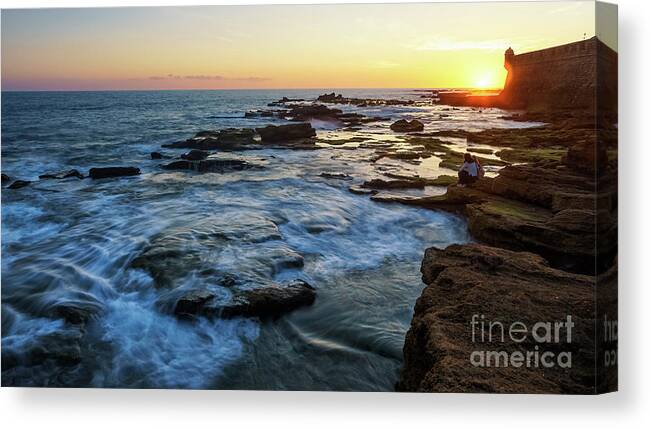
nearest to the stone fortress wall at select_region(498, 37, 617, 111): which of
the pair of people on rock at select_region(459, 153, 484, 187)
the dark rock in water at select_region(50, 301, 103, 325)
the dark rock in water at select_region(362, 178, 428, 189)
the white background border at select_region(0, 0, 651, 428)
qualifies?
the white background border at select_region(0, 0, 651, 428)

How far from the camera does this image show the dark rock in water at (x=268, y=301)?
505 cm

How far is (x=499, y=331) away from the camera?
184 inches

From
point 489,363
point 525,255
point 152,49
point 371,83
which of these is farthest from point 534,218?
point 152,49

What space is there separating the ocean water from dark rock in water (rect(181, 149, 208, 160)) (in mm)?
74

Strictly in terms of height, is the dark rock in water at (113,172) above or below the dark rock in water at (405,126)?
below

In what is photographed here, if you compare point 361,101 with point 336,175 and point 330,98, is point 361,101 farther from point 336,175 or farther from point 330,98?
point 336,175

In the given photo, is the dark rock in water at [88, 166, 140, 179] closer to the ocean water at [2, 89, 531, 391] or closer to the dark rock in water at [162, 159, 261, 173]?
the ocean water at [2, 89, 531, 391]

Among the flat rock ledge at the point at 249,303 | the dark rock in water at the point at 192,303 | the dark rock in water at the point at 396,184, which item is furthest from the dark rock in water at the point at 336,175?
the dark rock in water at the point at 192,303

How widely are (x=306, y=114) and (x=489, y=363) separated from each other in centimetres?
298

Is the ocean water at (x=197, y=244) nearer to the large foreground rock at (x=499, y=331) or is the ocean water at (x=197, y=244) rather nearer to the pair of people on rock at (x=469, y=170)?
the pair of people on rock at (x=469, y=170)

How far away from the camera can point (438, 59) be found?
17.5 feet

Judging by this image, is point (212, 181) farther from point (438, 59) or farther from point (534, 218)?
point (534, 218)

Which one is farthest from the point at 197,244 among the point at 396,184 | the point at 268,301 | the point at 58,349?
the point at 396,184

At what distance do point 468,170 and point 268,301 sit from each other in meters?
2.13
